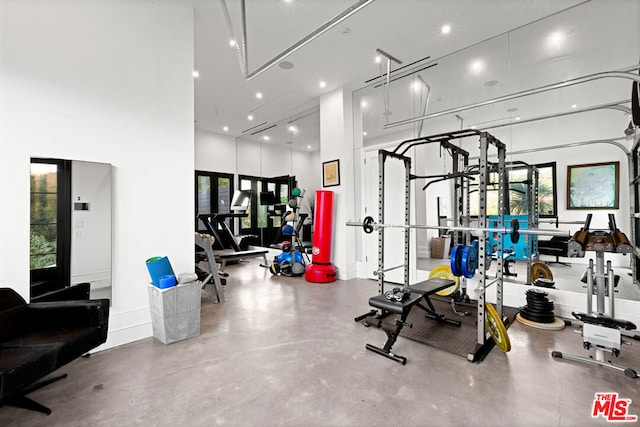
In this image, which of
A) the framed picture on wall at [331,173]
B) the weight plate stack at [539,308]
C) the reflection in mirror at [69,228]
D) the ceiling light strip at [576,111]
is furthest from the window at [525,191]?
the reflection in mirror at [69,228]

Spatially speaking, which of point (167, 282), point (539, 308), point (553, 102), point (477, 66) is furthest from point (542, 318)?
point (167, 282)

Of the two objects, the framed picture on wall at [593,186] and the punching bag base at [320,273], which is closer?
the framed picture on wall at [593,186]

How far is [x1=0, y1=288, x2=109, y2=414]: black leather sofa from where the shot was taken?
1.67m

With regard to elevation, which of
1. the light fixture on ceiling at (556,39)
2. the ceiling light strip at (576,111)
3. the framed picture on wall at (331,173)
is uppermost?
the light fixture on ceiling at (556,39)

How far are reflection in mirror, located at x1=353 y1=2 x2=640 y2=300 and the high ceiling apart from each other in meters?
0.03

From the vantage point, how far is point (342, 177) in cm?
560

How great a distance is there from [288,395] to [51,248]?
8.15 ft

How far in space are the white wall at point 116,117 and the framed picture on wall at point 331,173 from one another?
293cm

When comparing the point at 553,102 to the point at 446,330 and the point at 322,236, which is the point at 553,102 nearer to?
the point at 446,330

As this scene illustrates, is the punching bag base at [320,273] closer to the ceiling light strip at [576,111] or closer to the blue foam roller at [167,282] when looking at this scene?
the blue foam roller at [167,282]

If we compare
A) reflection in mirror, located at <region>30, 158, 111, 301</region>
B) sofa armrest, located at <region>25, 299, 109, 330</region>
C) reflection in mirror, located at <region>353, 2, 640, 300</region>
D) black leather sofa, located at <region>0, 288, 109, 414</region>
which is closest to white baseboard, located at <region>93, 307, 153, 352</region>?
reflection in mirror, located at <region>30, 158, 111, 301</region>

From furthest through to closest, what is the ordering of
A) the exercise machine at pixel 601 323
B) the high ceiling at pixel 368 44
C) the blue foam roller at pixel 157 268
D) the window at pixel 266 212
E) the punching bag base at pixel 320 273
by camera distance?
1. the window at pixel 266 212
2. the punching bag base at pixel 320 273
3. the high ceiling at pixel 368 44
4. the blue foam roller at pixel 157 268
5. the exercise machine at pixel 601 323

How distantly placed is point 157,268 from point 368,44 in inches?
160

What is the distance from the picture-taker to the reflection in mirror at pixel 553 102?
3.21m
